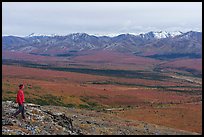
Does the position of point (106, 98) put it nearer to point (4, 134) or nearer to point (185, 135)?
point (185, 135)

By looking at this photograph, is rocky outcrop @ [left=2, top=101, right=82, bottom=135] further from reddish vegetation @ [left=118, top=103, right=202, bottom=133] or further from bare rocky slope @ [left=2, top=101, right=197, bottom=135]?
reddish vegetation @ [left=118, top=103, right=202, bottom=133]

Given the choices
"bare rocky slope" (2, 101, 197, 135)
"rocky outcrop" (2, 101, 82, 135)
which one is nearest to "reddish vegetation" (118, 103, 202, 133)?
"bare rocky slope" (2, 101, 197, 135)

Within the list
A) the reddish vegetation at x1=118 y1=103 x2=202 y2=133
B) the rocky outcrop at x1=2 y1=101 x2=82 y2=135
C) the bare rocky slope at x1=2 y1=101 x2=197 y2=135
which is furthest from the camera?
the reddish vegetation at x1=118 y1=103 x2=202 y2=133

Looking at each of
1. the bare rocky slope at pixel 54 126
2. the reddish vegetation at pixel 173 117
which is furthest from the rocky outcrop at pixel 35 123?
the reddish vegetation at pixel 173 117

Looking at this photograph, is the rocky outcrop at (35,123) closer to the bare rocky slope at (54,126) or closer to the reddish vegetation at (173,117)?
the bare rocky slope at (54,126)

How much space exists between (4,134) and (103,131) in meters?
9.04

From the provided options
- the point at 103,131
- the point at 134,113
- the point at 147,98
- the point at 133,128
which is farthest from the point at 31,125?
the point at 147,98

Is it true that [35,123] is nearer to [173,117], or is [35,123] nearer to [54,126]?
[54,126]

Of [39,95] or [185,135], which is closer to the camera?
[185,135]

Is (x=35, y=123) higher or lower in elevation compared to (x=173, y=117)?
higher

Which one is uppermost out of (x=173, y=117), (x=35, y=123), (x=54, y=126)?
(x=35, y=123)

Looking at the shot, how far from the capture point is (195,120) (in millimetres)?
35344

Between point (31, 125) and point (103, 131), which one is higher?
point (31, 125)

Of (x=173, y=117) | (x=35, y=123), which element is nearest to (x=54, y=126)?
(x=35, y=123)
